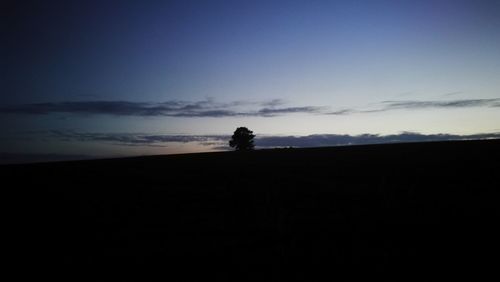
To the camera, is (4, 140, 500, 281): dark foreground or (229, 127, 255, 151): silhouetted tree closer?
(4, 140, 500, 281): dark foreground

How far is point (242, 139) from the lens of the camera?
8769 centimetres

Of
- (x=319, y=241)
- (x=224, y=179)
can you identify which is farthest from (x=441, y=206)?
(x=224, y=179)

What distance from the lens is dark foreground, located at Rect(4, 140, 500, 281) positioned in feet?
32.7

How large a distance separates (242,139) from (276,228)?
74513 mm

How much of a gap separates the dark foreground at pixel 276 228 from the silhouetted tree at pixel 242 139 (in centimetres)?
6359

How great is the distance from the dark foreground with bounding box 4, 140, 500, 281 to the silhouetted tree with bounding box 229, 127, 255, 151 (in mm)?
63594

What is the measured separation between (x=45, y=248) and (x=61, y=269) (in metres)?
2.19

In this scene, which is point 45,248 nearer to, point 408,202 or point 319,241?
point 319,241

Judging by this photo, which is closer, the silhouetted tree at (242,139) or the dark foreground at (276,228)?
the dark foreground at (276,228)

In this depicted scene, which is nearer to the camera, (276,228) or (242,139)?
(276,228)

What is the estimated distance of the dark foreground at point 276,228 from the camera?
→ 998 cm

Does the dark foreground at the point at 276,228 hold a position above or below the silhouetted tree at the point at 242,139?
below

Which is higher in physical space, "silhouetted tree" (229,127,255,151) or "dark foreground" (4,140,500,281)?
"silhouetted tree" (229,127,255,151)

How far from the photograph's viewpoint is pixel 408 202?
52.3ft
